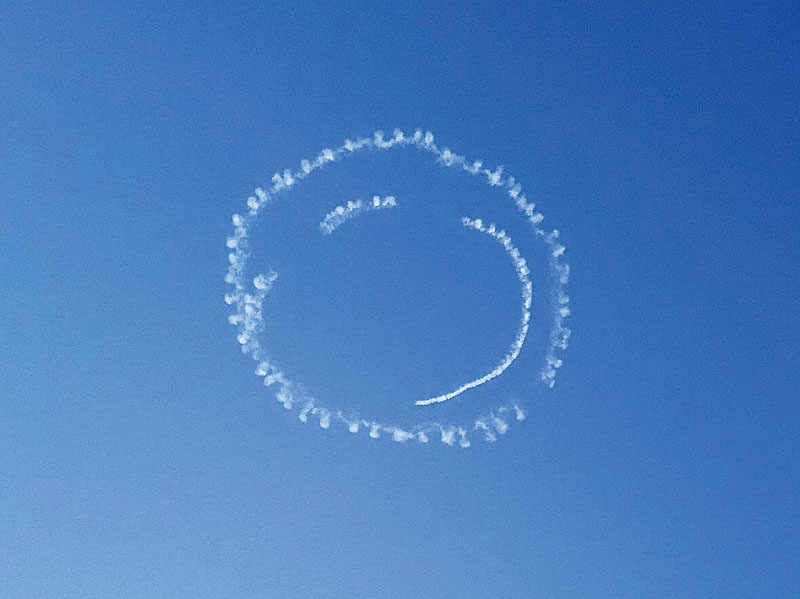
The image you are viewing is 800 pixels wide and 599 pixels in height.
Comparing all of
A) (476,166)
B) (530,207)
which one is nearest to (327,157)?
(476,166)

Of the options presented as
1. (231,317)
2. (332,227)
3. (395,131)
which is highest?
(395,131)

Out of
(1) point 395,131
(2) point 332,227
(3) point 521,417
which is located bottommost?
(3) point 521,417

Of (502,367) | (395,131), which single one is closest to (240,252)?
(395,131)

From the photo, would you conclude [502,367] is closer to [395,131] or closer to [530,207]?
[530,207]

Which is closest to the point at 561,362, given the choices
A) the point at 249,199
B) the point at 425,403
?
the point at 425,403

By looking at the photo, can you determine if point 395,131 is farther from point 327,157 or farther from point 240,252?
point 240,252

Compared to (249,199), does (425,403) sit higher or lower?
lower

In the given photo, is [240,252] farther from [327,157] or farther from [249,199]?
[327,157]

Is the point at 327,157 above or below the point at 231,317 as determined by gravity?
above
